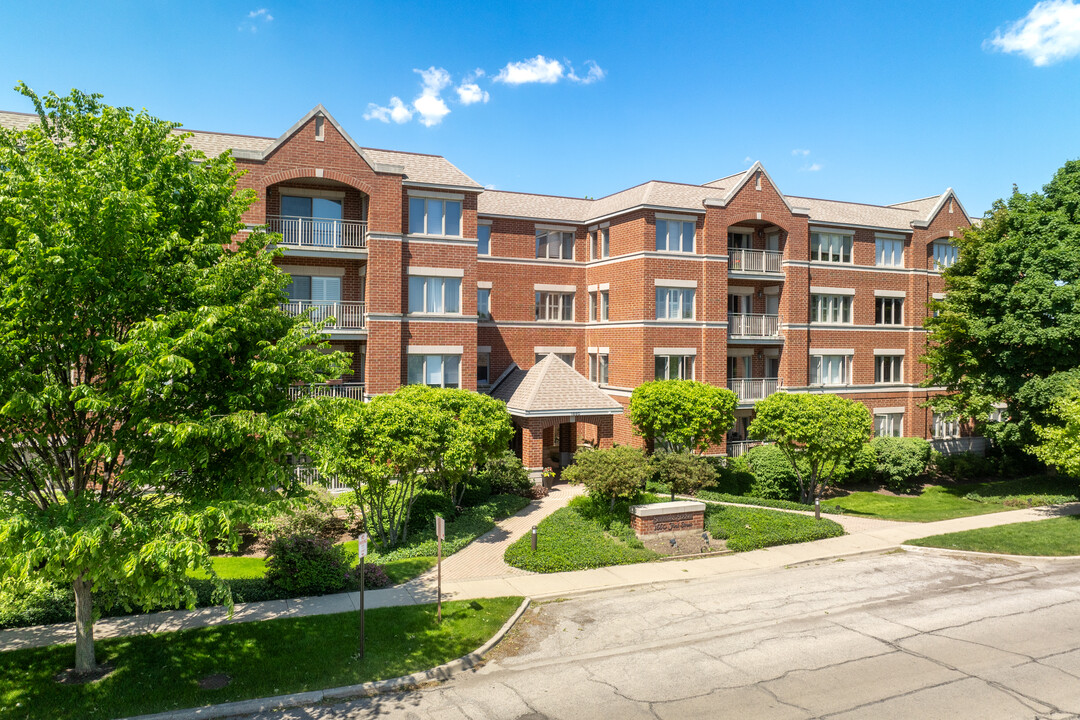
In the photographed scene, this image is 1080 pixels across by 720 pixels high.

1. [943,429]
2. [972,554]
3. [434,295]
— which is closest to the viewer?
Answer: [972,554]

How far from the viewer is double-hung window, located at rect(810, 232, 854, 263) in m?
36.2

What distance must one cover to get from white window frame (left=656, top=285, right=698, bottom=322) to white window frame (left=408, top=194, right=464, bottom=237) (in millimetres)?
10109

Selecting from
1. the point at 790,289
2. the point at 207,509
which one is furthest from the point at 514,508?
the point at 790,289

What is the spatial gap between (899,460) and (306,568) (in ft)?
95.2

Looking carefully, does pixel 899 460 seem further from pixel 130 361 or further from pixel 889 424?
pixel 130 361

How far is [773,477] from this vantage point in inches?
1180

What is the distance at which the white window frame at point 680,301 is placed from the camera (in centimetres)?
3241

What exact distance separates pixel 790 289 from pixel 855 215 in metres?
7.09

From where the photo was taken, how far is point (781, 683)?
11.8 metres

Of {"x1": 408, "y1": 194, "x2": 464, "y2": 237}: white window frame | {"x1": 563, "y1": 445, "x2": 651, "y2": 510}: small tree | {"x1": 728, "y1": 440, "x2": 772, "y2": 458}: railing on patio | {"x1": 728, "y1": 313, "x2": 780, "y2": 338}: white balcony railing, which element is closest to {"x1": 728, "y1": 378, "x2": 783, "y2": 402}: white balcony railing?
{"x1": 728, "y1": 440, "x2": 772, "y2": 458}: railing on patio

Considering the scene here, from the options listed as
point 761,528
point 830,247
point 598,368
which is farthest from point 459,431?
point 830,247

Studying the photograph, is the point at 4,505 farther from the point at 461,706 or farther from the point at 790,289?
the point at 790,289

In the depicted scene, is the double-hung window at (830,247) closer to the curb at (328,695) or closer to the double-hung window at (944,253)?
the double-hung window at (944,253)

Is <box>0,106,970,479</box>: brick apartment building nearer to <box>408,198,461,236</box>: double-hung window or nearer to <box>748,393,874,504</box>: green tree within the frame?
<box>408,198,461,236</box>: double-hung window
